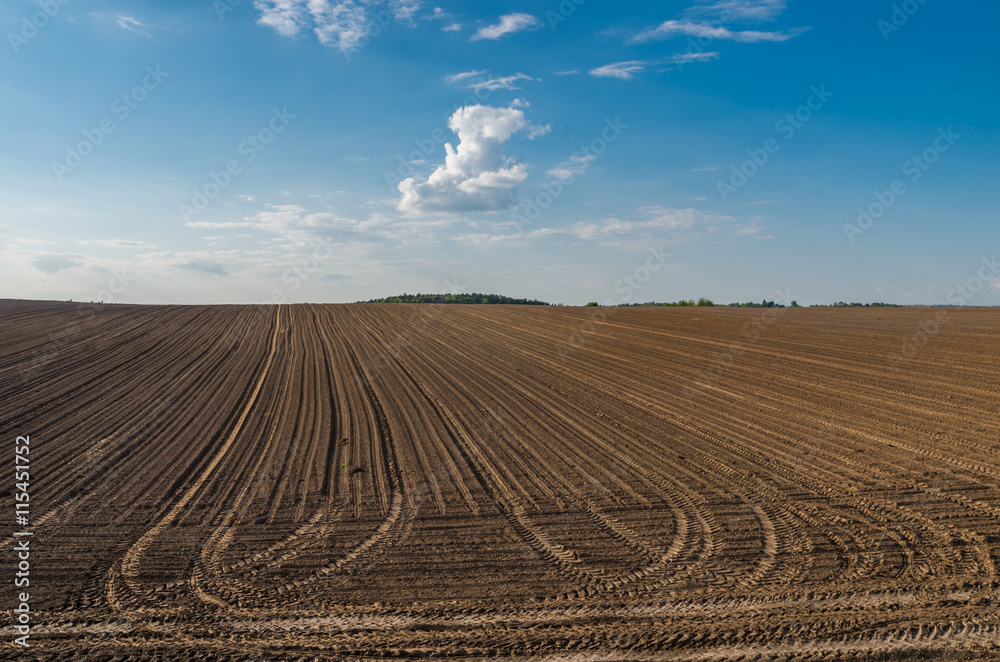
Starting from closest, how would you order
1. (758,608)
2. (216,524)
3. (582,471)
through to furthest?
(758,608), (216,524), (582,471)

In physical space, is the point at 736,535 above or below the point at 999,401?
below

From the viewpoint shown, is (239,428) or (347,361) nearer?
(239,428)

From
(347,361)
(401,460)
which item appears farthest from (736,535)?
(347,361)

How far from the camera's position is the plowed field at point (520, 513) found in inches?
198

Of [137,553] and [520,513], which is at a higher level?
[520,513]

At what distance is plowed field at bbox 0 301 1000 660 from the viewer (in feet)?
16.5

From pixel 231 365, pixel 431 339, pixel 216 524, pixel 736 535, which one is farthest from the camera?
pixel 431 339

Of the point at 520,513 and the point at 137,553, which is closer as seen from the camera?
the point at 137,553

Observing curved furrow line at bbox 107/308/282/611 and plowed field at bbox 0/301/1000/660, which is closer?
plowed field at bbox 0/301/1000/660

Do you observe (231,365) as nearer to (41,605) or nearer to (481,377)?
(481,377)

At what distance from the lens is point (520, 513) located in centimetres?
766

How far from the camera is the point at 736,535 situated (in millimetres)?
6906

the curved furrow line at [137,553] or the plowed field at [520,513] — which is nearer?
the plowed field at [520,513]

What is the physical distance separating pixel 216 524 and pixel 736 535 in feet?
21.8
